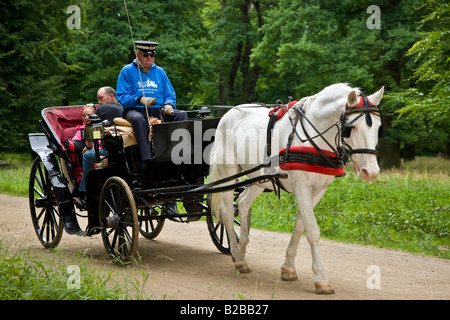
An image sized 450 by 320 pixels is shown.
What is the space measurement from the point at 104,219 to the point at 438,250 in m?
5.19

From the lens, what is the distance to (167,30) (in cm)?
2656

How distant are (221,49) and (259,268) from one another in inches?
855

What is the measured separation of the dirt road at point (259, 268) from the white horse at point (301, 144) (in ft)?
1.29

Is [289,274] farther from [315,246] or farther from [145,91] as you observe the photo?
[145,91]

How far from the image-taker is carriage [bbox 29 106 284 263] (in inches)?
258

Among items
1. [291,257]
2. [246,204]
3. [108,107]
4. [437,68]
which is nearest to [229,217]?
[246,204]

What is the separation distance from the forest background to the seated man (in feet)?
37.4

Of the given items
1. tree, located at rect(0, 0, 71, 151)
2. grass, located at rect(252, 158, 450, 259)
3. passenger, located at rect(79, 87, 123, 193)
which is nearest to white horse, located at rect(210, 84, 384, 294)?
passenger, located at rect(79, 87, 123, 193)

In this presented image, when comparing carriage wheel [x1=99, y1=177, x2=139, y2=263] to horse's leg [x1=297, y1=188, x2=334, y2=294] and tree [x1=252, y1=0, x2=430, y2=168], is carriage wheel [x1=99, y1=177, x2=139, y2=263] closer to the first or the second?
horse's leg [x1=297, y1=188, x2=334, y2=294]

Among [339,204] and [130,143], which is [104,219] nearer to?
[130,143]

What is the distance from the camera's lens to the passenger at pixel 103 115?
7.14 m

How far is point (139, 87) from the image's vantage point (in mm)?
7086

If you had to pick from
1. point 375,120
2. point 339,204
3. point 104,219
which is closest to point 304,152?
point 375,120

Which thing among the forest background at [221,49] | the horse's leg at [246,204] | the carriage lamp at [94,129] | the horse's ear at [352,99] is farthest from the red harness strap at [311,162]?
the forest background at [221,49]
